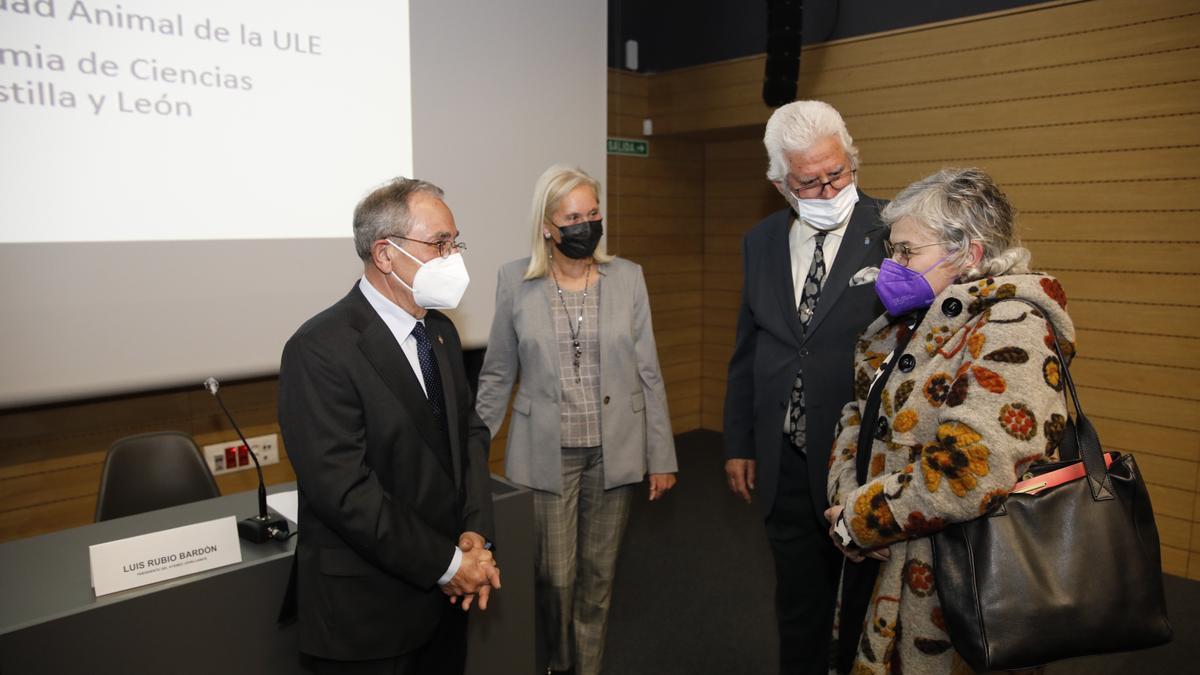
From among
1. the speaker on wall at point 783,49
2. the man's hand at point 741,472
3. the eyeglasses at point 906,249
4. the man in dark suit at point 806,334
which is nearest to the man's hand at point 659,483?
the man's hand at point 741,472

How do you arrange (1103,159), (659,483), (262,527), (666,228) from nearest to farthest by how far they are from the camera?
(262,527), (659,483), (1103,159), (666,228)

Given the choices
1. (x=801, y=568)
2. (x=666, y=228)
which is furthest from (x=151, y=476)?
(x=666, y=228)

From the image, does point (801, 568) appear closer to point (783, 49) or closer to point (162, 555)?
point (162, 555)

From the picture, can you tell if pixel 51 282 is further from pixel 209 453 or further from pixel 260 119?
pixel 209 453

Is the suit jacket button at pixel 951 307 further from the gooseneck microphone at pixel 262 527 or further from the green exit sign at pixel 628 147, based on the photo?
the green exit sign at pixel 628 147

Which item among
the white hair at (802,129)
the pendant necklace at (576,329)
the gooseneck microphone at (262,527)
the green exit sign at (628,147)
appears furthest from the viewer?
the green exit sign at (628,147)

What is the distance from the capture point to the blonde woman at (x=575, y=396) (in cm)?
231

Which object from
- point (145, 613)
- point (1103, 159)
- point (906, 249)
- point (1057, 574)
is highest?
point (1103, 159)

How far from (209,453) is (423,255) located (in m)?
2.30

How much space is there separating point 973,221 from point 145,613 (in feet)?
6.05

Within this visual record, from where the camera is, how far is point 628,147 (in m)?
5.54

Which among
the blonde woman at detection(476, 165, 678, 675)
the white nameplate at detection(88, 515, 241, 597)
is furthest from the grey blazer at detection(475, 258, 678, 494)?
the white nameplate at detection(88, 515, 241, 597)

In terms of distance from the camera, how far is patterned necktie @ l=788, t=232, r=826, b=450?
196cm

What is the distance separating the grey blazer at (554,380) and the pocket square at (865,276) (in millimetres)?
746
